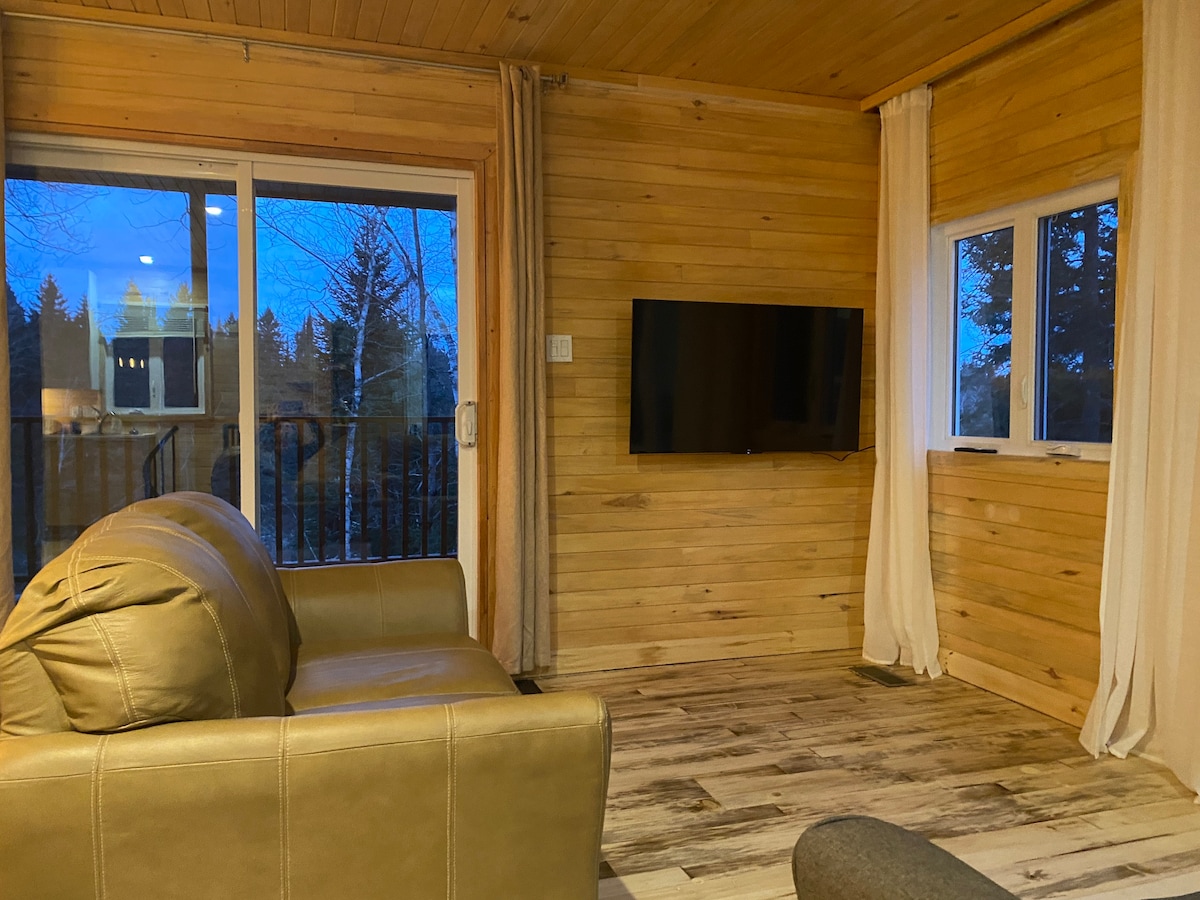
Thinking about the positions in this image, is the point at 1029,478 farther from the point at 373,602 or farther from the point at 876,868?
the point at 876,868

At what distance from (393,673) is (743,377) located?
7.97 ft

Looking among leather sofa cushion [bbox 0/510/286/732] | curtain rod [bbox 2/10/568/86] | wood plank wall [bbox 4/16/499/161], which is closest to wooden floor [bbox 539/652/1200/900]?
leather sofa cushion [bbox 0/510/286/732]

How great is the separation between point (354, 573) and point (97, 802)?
1.58 m

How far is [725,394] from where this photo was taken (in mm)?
4180

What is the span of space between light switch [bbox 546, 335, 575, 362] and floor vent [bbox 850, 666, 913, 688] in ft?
6.49

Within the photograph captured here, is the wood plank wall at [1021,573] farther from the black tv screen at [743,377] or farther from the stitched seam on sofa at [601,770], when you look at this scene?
the stitched seam on sofa at [601,770]

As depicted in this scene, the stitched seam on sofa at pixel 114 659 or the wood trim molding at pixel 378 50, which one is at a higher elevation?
the wood trim molding at pixel 378 50

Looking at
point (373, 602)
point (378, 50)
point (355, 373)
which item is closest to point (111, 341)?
point (355, 373)

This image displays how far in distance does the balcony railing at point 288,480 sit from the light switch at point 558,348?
1.76 ft

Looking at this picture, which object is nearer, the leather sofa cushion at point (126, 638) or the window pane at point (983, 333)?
the leather sofa cushion at point (126, 638)

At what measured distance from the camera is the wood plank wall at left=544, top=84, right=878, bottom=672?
408cm

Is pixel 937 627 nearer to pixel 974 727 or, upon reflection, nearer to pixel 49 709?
pixel 974 727

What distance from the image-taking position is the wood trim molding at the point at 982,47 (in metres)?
3.37

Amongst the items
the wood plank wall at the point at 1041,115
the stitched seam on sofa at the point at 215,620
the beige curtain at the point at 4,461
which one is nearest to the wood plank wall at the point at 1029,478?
the wood plank wall at the point at 1041,115
